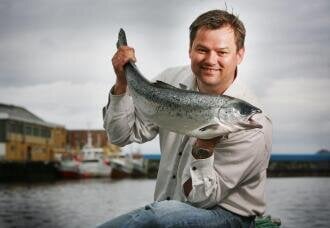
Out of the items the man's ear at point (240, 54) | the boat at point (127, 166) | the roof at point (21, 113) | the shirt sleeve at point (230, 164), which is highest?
the roof at point (21, 113)

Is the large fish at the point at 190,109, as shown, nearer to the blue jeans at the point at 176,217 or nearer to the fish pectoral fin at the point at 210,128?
the fish pectoral fin at the point at 210,128

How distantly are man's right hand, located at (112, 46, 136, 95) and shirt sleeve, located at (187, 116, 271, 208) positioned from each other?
2.90ft

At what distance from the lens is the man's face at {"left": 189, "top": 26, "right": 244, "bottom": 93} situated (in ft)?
11.5

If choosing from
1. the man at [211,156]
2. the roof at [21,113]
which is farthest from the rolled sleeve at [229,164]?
the roof at [21,113]

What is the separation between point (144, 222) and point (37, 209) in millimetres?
23512

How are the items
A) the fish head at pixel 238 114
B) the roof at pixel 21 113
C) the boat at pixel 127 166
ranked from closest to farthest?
1. the fish head at pixel 238 114
2. the roof at pixel 21 113
3. the boat at pixel 127 166

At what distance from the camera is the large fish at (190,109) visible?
3029mm

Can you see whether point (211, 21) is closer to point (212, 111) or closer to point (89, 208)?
point (212, 111)

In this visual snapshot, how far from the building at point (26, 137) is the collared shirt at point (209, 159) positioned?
1850 inches

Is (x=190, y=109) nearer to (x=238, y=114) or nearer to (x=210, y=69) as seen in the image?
(x=238, y=114)

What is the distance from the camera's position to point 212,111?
310 cm

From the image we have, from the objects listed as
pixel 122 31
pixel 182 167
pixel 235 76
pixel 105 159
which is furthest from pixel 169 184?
pixel 105 159

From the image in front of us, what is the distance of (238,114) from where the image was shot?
3012 millimetres

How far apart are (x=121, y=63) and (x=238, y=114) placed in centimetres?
119
